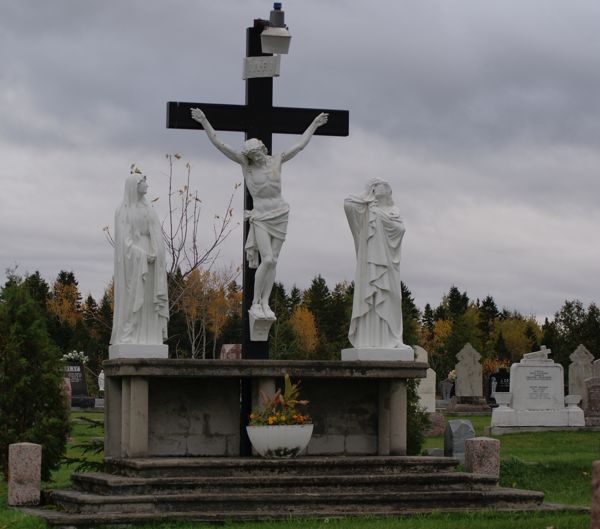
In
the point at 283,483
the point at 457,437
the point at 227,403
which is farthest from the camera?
the point at 457,437

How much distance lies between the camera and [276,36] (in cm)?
1647

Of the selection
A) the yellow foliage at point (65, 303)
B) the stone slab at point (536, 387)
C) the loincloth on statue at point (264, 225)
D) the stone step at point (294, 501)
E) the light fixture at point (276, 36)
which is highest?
the yellow foliage at point (65, 303)

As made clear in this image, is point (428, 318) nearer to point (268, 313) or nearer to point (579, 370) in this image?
point (579, 370)

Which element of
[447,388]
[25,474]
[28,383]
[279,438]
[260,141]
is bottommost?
[25,474]

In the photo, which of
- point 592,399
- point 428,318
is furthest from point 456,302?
point 592,399

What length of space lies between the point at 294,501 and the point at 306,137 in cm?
513

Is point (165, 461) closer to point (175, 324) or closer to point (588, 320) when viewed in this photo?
point (175, 324)

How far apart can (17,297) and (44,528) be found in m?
5.51

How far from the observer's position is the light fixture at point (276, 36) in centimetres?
1648

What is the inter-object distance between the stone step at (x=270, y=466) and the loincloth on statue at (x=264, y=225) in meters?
2.79

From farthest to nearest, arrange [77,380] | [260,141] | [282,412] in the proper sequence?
[77,380]
[260,141]
[282,412]

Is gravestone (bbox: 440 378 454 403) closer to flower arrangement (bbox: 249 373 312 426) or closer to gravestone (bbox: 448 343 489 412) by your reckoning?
gravestone (bbox: 448 343 489 412)

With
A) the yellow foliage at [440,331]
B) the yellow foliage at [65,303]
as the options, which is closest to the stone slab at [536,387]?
the yellow foliage at [440,331]

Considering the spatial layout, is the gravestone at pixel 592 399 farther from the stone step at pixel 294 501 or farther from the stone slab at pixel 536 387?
the stone step at pixel 294 501
